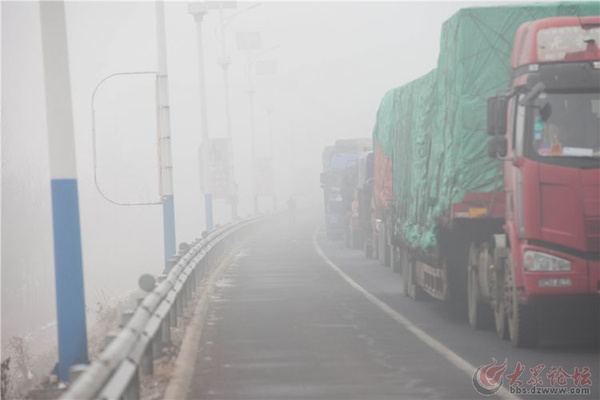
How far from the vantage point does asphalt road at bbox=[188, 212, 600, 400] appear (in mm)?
13555

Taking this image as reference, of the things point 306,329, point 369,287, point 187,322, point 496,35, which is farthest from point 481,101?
point 369,287

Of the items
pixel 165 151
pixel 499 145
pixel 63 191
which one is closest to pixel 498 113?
pixel 499 145

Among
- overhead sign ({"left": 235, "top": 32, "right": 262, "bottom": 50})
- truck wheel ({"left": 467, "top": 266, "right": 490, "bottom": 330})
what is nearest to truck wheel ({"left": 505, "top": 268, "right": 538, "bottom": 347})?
truck wheel ({"left": 467, "top": 266, "right": 490, "bottom": 330})

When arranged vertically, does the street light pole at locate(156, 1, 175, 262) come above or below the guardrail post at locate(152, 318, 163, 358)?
above

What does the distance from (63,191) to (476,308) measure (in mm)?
6703

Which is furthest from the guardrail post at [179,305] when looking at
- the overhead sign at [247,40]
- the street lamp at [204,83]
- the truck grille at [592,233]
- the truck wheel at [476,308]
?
the overhead sign at [247,40]

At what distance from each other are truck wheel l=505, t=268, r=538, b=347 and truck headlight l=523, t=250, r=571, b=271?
0.53 meters

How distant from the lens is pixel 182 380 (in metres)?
14.0

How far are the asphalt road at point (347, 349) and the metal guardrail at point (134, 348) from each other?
55cm

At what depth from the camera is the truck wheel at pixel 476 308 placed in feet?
60.5

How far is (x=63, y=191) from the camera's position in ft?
44.7

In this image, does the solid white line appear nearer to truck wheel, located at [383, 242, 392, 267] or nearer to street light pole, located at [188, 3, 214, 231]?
truck wheel, located at [383, 242, 392, 267]

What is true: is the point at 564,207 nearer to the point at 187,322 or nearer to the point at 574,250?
the point at 574,250

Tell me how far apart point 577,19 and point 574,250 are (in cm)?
245
